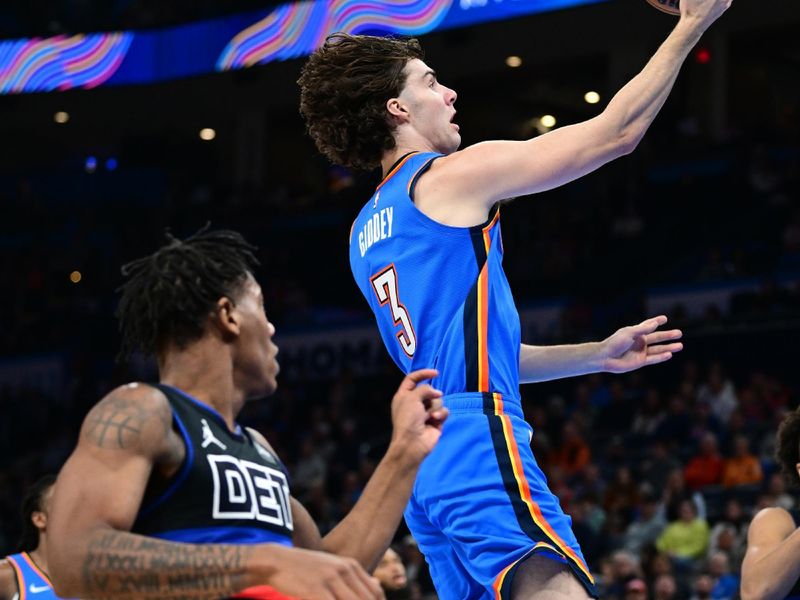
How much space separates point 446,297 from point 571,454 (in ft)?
33.3

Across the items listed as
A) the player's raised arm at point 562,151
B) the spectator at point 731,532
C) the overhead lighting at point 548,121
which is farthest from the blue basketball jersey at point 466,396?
the overhead lighting at point 548,121

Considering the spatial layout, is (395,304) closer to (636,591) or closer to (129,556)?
(129,556)

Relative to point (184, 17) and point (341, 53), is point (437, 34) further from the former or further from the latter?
point (341, 53)

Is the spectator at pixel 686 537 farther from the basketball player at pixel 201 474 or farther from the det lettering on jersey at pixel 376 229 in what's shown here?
the basketball player at pixel 201 474

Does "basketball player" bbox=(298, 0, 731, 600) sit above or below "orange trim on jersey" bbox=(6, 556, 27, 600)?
above

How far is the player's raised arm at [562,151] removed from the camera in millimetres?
3662

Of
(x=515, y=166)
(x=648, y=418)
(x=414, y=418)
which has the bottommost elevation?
(x=648, y=418)

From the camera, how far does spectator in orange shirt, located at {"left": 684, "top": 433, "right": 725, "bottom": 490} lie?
12156 mm

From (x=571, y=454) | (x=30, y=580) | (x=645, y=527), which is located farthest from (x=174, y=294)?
(x=571, y=454)

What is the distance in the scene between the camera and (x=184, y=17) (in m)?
21.5

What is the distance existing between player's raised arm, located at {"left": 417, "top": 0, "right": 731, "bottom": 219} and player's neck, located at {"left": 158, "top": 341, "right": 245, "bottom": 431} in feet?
3.49

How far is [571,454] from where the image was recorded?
13617 mm

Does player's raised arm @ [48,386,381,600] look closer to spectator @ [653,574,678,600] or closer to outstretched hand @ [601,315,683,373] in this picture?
outstretched hand @ [601,315,683,373]

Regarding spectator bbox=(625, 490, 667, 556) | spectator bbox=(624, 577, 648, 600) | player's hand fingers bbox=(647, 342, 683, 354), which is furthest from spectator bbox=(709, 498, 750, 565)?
player's hand fingers bbox=(647, 342, 683, 354)
